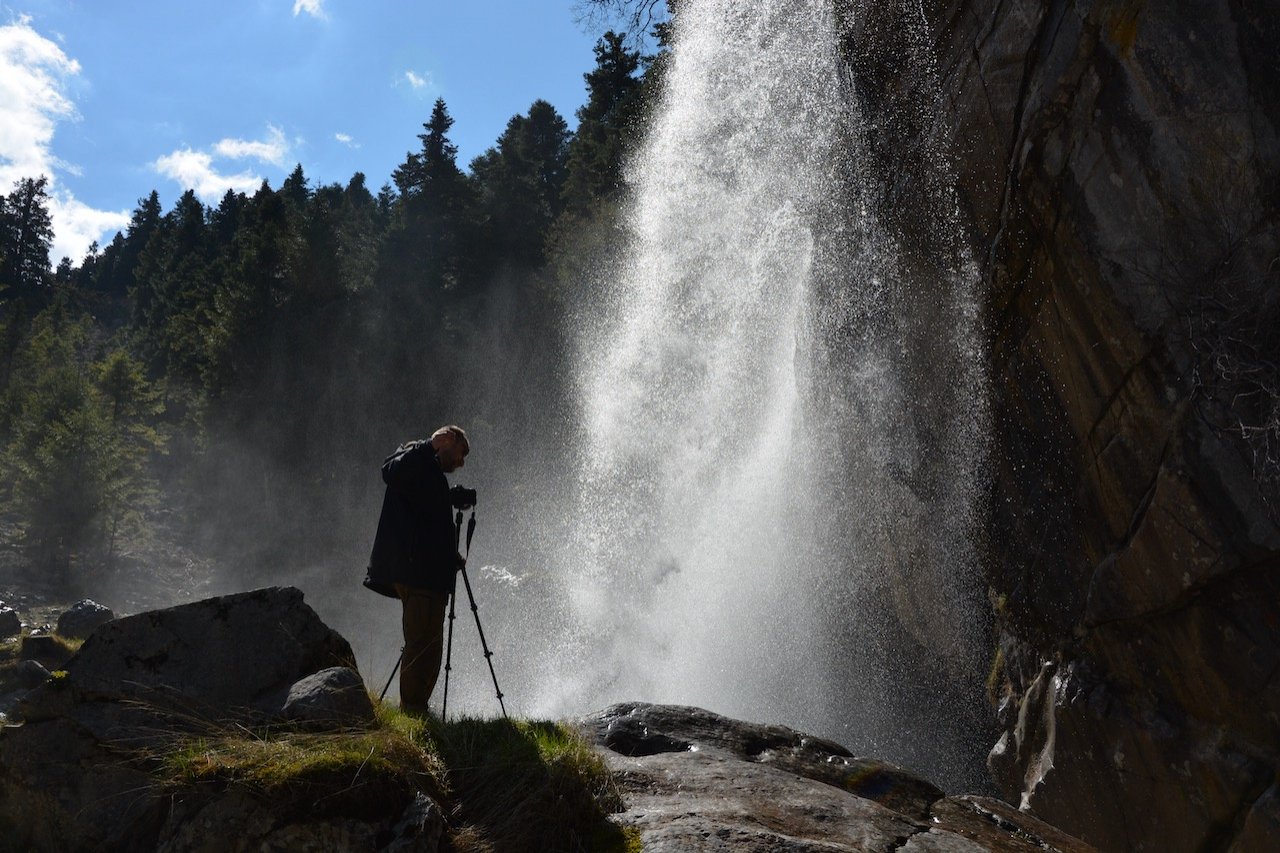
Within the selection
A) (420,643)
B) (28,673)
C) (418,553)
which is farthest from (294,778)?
(28,673)

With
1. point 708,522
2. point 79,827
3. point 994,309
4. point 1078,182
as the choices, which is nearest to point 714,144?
point 708,522

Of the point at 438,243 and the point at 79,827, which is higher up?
the point at 438,243

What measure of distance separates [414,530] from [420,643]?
34.4 inches

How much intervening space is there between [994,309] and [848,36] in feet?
21.0

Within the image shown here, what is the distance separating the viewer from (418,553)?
24.4 ft

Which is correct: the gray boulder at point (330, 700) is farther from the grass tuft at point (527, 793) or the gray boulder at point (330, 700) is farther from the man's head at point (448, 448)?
the man's head at point (448, 448)

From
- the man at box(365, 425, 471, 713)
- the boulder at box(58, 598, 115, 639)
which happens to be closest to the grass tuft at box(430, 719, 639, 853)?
the man at box(365, 425, 471, 713)

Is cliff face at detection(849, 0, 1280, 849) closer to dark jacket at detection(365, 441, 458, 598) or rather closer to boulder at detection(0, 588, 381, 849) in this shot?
dark jacket at detection(365, 441, 458, 598)

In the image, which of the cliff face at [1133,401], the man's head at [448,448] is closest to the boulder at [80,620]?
the man's head at [448,448]

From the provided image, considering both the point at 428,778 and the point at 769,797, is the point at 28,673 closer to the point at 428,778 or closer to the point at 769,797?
the point at 428,778

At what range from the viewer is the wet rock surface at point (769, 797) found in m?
5.42

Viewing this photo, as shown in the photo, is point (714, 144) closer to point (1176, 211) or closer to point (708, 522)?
point (708, 522)

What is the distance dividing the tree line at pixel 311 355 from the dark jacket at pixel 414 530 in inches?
1175

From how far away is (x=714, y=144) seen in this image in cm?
1983
